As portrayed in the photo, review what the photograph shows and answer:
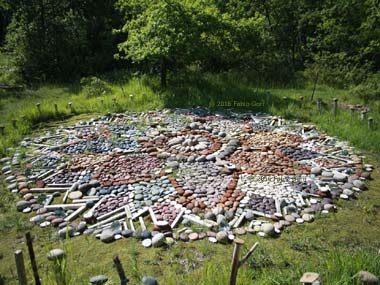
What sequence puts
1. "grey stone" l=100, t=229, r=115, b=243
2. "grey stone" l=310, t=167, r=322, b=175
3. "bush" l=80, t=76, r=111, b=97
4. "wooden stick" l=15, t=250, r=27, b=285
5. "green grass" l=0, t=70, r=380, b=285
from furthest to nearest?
"bush" l=80, t=76, r=111, b=97 < "grey stone" l=310, t=167, r=322, b=175 < "grey stone" l=100, t=229, r=115, b=243 < "green grass" l=0, t=70, r=380, b=285 < "wooden stick" l=15, t=250, r=27, b=285

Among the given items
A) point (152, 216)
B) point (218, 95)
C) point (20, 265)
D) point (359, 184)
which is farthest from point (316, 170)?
point (218, 95)

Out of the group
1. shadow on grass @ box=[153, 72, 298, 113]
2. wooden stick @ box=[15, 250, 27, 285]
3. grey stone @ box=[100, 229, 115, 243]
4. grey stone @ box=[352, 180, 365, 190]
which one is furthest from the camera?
shadow on grass @ box=[153, 72, 298, 113]

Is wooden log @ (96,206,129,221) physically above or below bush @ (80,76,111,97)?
below

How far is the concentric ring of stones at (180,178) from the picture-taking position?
13.6ft

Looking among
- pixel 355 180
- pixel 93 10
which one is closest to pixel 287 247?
pixel 355 180

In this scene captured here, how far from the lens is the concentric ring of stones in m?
4.14

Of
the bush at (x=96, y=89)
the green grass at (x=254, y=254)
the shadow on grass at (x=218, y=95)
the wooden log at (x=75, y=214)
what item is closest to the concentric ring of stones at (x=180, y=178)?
the wooden log at (x=75, y=214)

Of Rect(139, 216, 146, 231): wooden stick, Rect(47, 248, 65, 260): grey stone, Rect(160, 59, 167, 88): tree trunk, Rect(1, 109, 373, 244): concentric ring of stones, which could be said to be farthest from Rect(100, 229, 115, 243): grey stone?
Rect(160, 59, 167, 88): tree trunk

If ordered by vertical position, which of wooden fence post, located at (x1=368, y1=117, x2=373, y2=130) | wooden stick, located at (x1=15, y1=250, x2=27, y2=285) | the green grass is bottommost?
the green grass

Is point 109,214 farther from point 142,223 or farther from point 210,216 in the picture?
point 210,216

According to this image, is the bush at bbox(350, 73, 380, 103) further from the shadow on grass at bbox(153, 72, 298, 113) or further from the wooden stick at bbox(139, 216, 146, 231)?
the wooden stick at bbox(139, 216, 146, 231)

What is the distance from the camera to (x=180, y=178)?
5219 mm

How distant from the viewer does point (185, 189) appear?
15.9ft

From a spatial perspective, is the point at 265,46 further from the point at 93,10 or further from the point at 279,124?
the point at 93,10
